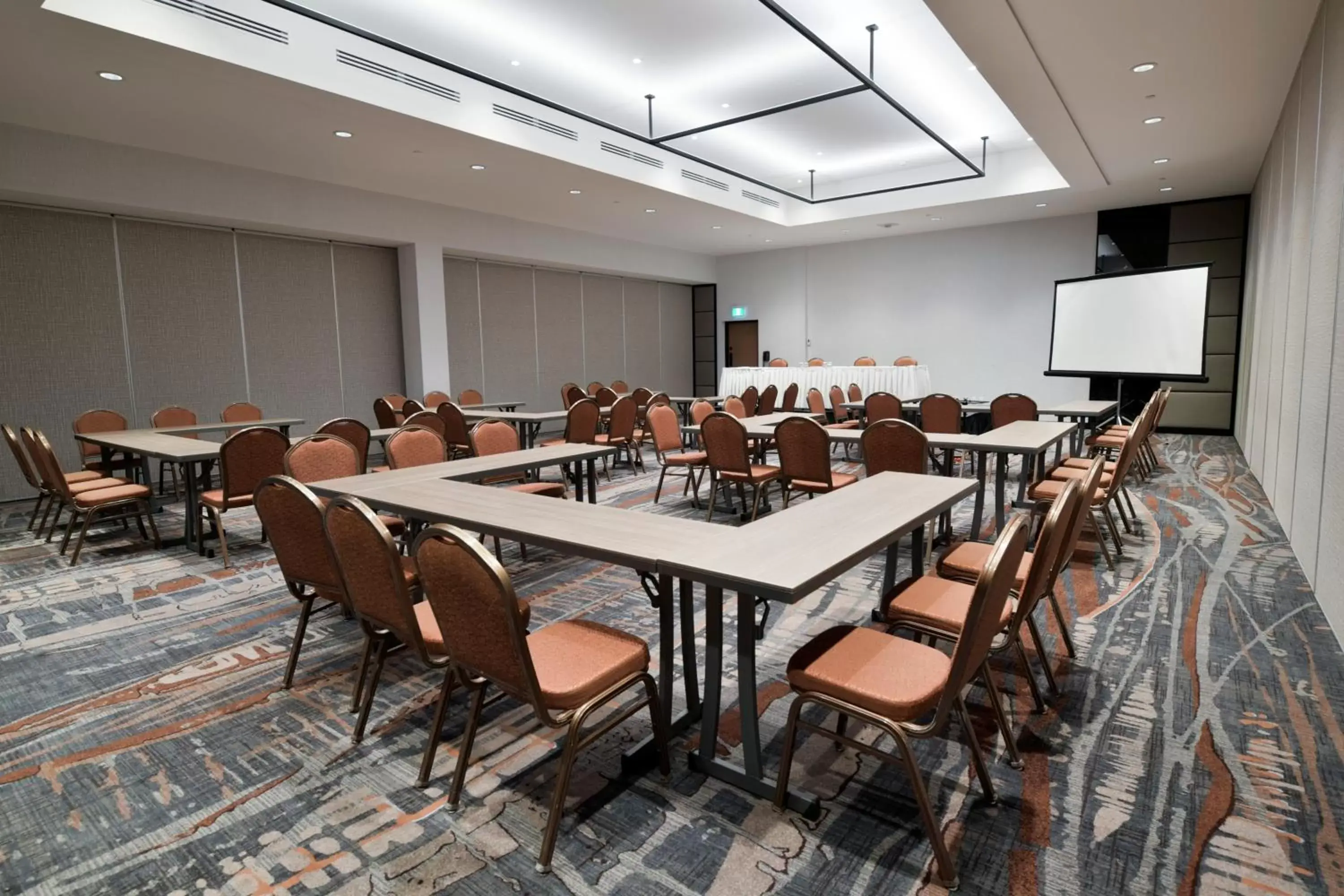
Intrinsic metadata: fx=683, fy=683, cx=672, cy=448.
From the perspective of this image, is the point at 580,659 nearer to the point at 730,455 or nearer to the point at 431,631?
the point at 431,631

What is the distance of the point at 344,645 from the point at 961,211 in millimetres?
10916

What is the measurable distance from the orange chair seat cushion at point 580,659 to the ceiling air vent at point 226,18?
514cm

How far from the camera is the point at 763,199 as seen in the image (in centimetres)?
1128

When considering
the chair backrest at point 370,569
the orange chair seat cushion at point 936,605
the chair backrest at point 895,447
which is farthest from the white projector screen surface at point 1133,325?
the chair backrest at point 370,569

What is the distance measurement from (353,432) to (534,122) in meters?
3.99

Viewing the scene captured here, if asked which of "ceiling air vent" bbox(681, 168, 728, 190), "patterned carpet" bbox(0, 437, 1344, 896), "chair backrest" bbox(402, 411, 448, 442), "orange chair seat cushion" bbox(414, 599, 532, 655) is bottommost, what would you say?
"patterned carpet" bbox(0, 437, 1344, 896)

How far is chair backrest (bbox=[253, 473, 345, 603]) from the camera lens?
7.84 ft

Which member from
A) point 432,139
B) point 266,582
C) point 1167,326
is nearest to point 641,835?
point 266,582

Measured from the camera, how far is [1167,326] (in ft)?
24.6

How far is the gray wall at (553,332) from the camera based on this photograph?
36.1ft

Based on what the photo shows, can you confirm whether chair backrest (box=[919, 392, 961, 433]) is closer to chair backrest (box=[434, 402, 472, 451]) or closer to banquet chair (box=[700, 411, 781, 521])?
banquet chair (box=[700, 411, 781, 521])

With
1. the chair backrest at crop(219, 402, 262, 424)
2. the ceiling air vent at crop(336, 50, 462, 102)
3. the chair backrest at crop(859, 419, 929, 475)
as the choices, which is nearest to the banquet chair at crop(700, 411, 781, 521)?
the chair backrest at crop(859, 419, 929, 475)

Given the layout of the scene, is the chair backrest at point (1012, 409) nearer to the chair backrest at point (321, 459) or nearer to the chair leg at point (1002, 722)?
the chair leg at point (1002, 722)

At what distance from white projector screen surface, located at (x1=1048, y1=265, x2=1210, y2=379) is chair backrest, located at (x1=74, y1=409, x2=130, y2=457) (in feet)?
34.4
